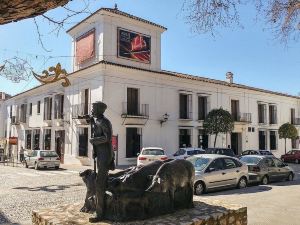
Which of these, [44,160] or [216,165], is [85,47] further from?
[216,165]

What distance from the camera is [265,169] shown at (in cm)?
1642

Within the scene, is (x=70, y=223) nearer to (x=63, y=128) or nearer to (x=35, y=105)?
(x=63, y=128)

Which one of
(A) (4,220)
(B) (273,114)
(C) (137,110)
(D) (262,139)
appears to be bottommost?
(A) (4,220)

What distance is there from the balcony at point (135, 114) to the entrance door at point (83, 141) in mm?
3262

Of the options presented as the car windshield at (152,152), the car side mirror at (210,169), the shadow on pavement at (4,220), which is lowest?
the shadow on pavement at (4,220)

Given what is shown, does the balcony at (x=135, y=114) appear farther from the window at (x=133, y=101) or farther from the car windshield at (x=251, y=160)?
the car windshield at (x=251, y=160)

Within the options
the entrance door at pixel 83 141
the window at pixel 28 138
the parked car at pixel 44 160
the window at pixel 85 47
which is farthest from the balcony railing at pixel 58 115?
the window at pixel 28 138

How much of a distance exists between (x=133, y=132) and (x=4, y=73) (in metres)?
20.8

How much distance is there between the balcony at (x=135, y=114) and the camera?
24.8 meters

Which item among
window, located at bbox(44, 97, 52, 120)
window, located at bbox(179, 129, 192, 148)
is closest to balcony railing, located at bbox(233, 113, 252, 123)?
window, located at bbox(179, 129, 192, 148)

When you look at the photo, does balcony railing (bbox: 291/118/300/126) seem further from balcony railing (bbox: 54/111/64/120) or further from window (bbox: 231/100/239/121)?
balcony railing (bbox: 54/111/64/120)

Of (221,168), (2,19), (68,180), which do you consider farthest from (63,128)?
(2,19)

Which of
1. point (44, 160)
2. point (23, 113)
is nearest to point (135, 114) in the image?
point (44, 160)

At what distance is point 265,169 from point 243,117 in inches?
729
